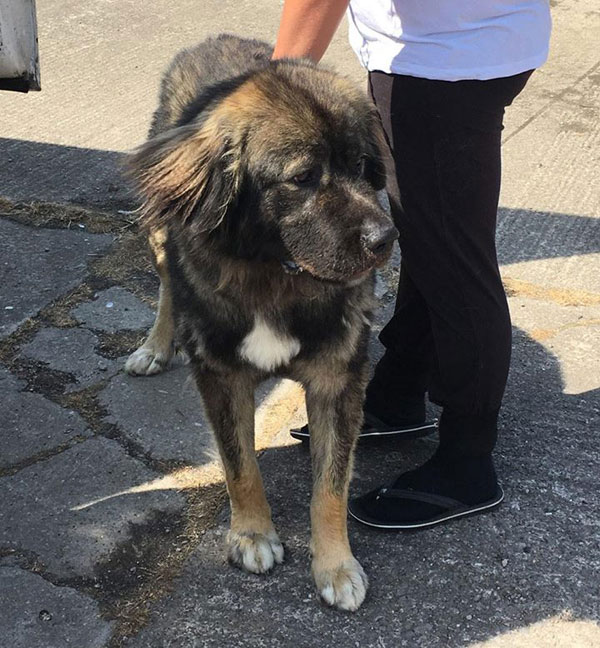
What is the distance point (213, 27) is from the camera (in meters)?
7.77

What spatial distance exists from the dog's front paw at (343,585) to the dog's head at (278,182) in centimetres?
91

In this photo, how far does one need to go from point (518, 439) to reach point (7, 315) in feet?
7.62

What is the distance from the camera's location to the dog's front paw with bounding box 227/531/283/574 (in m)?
2.89

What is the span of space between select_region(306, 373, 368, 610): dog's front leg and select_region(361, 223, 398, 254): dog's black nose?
52cm

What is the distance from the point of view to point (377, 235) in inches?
98.9

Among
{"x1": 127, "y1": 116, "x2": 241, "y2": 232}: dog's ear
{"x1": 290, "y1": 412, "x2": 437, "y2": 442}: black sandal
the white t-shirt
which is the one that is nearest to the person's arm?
the white t-shirt

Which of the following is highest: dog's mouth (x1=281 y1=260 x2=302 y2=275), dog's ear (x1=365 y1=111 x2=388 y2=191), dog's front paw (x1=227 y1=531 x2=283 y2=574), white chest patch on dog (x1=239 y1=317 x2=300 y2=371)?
dog's ear (x1=365 y1=111 x2=388 y2=191)

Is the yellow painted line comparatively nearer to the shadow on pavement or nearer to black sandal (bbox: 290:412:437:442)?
the shadow on pavement

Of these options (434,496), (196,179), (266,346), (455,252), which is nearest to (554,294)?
(434,496)

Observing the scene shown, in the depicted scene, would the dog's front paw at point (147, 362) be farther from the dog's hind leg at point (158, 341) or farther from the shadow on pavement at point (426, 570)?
the shadow on pavement at point (426, 570)

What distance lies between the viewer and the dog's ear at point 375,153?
2742 millimetres

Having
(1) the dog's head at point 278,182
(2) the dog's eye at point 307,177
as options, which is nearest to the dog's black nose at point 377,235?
(1) the dog's head at point 278,182

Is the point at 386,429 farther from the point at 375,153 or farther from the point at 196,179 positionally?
the point at 196,179

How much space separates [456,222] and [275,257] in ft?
1.86
